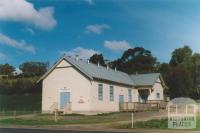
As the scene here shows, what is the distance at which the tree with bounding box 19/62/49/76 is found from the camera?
32.0 m

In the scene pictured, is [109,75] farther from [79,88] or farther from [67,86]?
[67,86]

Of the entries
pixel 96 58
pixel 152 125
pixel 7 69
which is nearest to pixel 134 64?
pixel 96 58

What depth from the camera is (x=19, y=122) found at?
77.5 ft

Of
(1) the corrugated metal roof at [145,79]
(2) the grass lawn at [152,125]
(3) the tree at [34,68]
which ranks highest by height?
(3) the tree at [34,68]

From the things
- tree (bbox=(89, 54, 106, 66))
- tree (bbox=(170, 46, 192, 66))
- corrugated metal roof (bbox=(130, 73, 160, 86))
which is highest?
tree (bbox=(89, 54, 106, 66))

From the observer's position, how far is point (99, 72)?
3356 centimetres

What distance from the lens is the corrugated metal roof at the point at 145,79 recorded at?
39.9m

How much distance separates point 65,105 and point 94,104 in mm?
2261

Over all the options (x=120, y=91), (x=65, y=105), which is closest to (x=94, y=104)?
(x=65, y=105)

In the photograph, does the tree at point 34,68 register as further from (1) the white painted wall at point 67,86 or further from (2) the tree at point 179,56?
(2) the tree at point 179,56

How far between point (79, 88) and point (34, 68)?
5780 mm

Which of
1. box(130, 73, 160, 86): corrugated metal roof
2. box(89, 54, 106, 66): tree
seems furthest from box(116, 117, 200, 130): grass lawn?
box(130, 73, 160, 86): corrugated metal roof

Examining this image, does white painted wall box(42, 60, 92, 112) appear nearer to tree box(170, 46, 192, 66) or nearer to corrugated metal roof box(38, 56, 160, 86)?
corrugated metal roof box(38, 56, 160, 86)

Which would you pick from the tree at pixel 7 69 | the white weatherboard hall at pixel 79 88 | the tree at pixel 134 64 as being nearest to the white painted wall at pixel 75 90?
the white weatherboard hall at pixel 79 88
